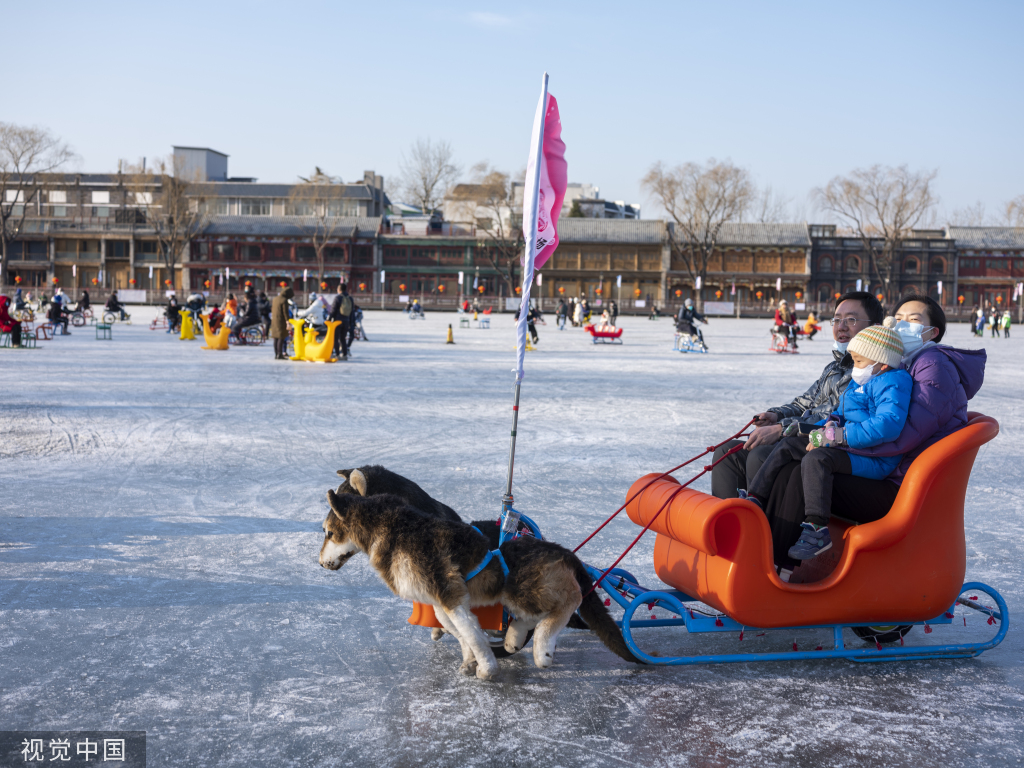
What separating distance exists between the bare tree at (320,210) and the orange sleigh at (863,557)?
61.0 meters

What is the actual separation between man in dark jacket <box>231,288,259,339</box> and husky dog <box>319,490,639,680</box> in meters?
17.7

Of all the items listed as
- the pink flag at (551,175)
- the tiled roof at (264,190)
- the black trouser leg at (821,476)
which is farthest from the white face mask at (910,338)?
the tiled roof at (264,190)

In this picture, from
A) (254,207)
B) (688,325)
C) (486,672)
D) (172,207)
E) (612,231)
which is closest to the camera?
(486,672)

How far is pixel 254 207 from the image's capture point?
70438 millimetres

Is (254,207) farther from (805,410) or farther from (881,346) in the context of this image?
(881,346)

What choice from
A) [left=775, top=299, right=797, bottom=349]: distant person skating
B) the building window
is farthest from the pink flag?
the building window

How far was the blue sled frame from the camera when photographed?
3049 mm

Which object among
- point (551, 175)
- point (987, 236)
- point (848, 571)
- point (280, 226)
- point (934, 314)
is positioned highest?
point (987, 236)

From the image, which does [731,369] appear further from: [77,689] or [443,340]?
[77,689]

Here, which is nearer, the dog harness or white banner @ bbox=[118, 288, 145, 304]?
the dog harness

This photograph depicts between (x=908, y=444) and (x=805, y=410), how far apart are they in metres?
0.80

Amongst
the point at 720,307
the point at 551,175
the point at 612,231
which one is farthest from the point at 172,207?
the point at 551,175

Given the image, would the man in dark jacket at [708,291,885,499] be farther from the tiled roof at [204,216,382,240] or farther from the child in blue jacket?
the tiled roof at [204,216,382,240]

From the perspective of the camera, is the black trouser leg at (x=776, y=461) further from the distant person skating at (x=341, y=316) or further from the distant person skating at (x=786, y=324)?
the distant person skating at (x=786, y=324)
